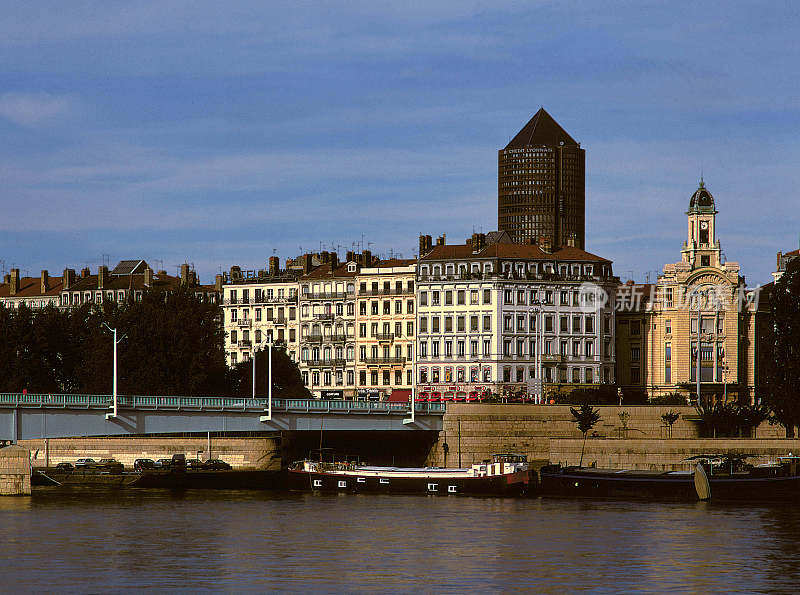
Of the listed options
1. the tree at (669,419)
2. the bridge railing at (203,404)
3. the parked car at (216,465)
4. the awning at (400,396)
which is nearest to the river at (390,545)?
the bridge railing at (203,404)

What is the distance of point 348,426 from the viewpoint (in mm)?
140500

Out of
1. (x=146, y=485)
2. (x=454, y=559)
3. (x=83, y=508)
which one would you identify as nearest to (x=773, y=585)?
(x=454, y=559)

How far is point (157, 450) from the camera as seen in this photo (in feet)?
499

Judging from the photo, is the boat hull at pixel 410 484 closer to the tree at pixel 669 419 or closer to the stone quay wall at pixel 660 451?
the stone quay wall at pixel 660 451

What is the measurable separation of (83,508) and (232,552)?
1098 inches

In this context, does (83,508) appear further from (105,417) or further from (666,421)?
Result: (666,421)

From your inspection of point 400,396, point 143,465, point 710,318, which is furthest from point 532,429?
point 710,318

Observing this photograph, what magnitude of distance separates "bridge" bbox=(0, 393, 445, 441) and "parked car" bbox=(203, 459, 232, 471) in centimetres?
848

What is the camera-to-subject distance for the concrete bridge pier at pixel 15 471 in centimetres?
12062

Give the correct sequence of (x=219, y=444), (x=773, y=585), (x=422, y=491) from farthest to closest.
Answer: (x=219, y=444), (x=422, y=491), (x=773, y=585)

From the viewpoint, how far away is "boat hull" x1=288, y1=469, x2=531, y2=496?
133125mm

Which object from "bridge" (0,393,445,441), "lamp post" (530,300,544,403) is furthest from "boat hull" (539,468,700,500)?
"lamp post" (530,300,544,403)

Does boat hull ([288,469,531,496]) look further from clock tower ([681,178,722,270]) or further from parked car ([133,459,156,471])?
clock tower ([681,178,722,270])

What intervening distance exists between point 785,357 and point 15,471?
62.8m
